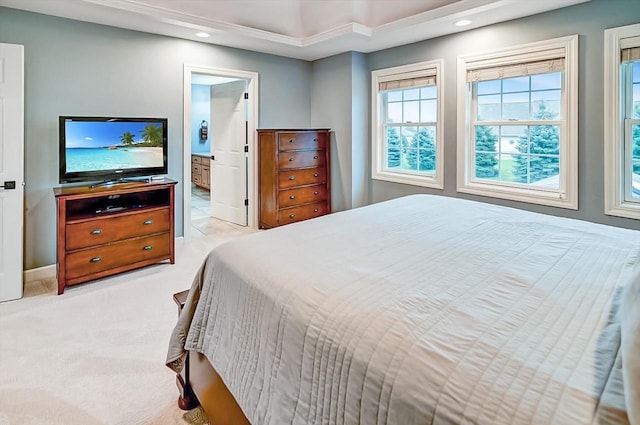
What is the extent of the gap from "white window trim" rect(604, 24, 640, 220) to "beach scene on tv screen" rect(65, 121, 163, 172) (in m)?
4.14

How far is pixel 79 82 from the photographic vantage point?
3.80 meters

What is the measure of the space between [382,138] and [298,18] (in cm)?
183

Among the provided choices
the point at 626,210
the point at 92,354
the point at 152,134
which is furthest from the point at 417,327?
the point at 152,134

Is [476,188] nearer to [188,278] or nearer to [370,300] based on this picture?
[188,278]

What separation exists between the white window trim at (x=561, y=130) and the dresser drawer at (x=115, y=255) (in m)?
3.26

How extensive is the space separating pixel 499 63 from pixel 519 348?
380cm

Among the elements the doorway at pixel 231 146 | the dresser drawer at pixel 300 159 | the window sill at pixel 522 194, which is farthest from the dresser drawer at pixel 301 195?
the window sill at pixel 522 194

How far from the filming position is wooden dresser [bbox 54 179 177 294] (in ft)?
10.9

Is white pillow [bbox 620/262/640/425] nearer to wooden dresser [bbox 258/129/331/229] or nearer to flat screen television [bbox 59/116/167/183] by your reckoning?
flat screen television [bbox 59/116/167/183]

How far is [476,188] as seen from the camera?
4297 millimetres

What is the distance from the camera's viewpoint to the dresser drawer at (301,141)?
5035 mm

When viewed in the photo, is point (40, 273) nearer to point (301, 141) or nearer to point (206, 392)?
point (206, 392)

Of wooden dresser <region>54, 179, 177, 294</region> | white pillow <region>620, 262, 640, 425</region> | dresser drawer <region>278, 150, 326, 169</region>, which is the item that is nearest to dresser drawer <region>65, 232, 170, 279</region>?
wooden dresser <region>54, 179, 177, 294</region>

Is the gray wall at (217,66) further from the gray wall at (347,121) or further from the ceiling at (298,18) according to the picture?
the ceiling at (298,18)
